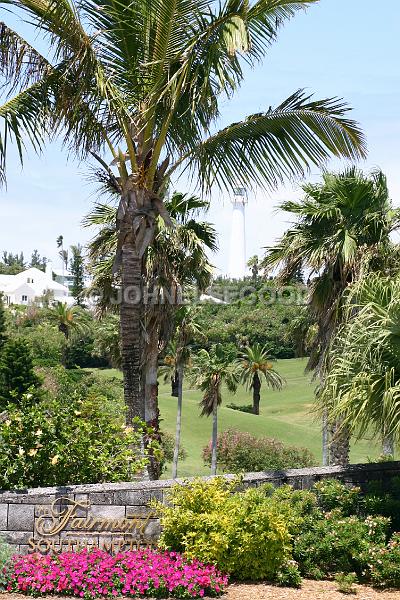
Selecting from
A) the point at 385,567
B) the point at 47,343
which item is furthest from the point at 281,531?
the point at 47,343

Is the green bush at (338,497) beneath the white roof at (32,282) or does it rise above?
beneath

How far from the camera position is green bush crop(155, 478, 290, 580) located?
8.95 meters

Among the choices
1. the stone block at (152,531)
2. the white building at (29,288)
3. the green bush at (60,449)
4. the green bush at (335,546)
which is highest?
the white building at (29,288)

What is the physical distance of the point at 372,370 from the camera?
1038cm

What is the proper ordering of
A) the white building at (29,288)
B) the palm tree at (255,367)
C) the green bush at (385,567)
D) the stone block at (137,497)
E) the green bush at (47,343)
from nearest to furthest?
1. the green bush at (385,567)
2. the stone block at (137,497)
3. the palm tree at (255,367)
4. the green bush at (47,343)
5. the white building at (29,288)

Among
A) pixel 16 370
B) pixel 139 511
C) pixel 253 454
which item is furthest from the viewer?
pixel 253 454

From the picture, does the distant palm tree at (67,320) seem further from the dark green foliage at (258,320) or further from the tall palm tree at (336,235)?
the tall palm tree at (336,235)

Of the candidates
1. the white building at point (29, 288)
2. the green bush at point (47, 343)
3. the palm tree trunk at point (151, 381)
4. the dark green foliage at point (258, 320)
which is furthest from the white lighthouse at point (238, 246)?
the palm tree trunk at point (151, 381)

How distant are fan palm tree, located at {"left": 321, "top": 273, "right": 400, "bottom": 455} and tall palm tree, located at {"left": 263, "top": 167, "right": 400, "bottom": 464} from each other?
9.61ft

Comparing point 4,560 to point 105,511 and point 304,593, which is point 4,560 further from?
point 304,593

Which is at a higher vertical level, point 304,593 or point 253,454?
point 304,593

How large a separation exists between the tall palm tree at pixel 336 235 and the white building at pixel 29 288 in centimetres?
9429

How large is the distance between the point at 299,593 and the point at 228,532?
3.21 feet

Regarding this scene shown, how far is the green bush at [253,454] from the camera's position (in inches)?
1489
